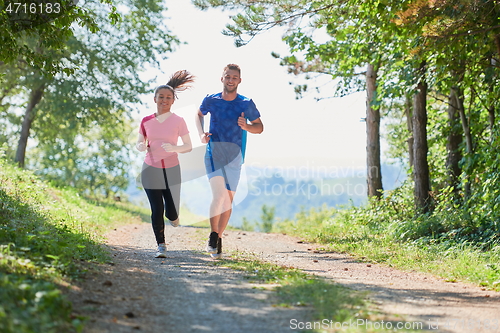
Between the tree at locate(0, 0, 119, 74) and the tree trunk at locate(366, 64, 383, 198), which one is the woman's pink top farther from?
the tree trunk at locate(366, 64, 383, 198)

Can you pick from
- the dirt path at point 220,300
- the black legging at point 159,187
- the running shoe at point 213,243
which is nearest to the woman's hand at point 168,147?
the black legging at point 159,187

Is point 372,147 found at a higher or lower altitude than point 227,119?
higher

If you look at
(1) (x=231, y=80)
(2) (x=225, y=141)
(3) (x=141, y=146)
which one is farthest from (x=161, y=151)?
(1) (x=231, y=80)

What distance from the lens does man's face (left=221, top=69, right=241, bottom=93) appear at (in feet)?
22.7

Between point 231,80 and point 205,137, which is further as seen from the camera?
point 231,80

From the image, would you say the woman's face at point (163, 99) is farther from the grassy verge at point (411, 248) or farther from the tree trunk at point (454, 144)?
the tree trunk at point (454, 144)

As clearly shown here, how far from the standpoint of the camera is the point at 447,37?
792cm

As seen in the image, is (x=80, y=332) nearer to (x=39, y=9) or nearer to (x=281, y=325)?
(x=281, y=325)

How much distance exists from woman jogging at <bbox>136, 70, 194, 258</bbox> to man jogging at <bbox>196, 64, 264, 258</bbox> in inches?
15.1

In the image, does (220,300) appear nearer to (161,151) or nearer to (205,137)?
(205,137)

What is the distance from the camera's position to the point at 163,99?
700 cm

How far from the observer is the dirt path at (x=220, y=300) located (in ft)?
11.3

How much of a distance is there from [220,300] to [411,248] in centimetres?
548

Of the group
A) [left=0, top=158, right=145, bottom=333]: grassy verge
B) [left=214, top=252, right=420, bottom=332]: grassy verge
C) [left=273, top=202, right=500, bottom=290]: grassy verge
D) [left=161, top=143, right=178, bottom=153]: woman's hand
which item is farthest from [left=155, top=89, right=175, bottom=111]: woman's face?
[left=273, top=202, right=500, bottom=290]: grassy verge
